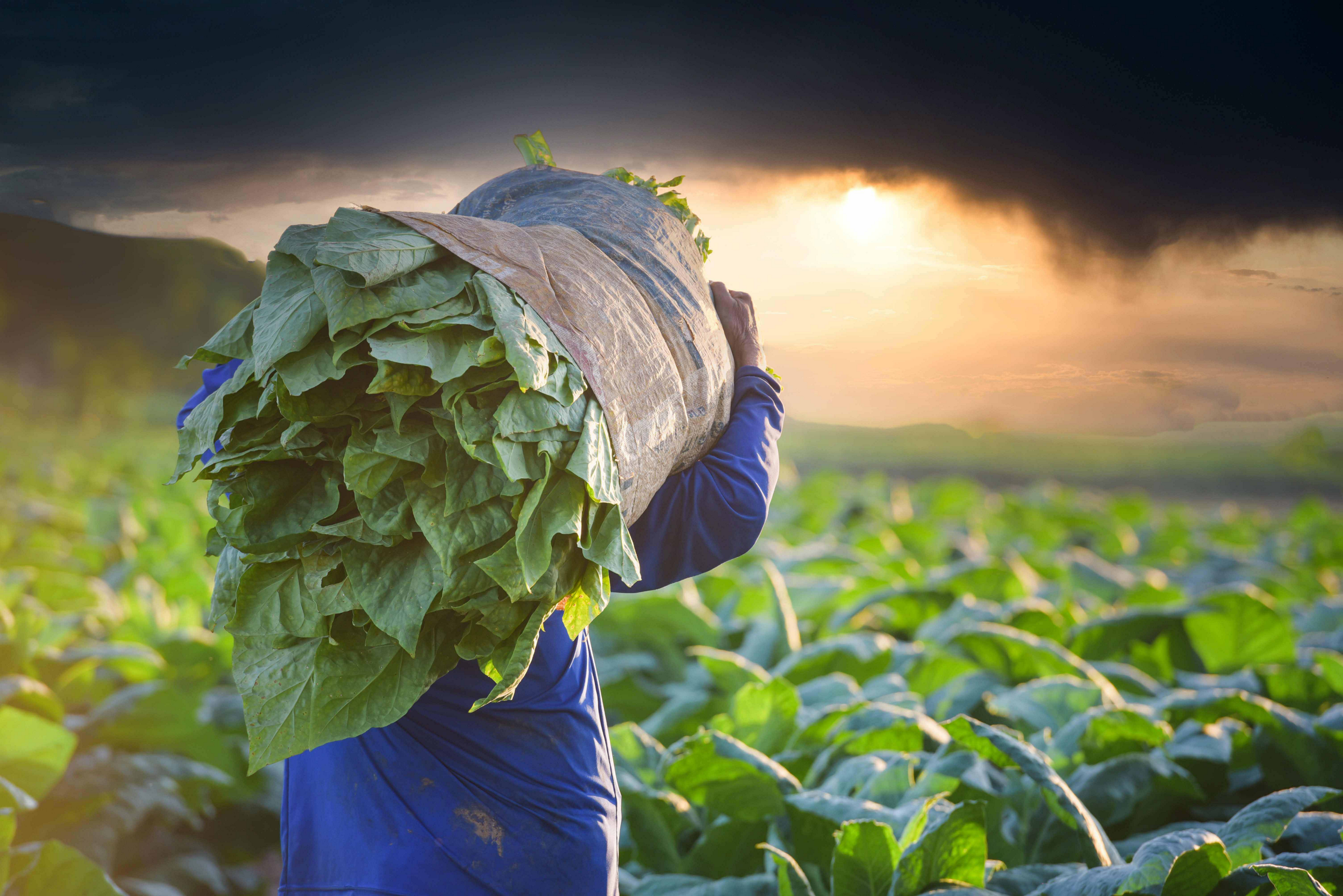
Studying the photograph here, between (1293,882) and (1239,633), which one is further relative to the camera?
(1239,633)

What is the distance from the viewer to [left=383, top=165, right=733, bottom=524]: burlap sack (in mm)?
1002

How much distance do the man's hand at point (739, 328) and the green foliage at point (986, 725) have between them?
34.8 inches

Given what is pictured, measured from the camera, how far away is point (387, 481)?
0.99 metres

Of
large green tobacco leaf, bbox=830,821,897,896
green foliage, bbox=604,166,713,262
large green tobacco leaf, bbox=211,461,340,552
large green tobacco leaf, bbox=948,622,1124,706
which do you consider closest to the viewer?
large green tobacco leaf, bbox=211,461,340,552

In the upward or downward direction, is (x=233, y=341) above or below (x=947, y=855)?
above

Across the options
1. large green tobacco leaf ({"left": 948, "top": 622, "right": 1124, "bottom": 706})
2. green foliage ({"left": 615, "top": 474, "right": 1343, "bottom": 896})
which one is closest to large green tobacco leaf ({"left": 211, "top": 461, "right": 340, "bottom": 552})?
green foliage ({"left": 615, "top": 474, "right": 1343, "bottom": 896})

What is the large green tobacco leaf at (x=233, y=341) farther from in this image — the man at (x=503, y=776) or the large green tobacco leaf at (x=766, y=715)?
the large green tobacco leaf at (x=766, y=715)

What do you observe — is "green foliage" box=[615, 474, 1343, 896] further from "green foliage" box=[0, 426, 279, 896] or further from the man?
"green foliage" box=[0, 426, 279, 896]

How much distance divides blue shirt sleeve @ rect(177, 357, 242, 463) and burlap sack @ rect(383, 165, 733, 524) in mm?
459

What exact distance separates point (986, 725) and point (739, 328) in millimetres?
1165

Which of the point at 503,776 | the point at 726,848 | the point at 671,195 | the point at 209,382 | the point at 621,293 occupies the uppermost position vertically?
the point at 671,195

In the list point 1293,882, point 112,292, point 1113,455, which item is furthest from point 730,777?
point 1113,455

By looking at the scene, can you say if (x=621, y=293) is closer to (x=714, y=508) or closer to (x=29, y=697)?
(x=714, y=508)

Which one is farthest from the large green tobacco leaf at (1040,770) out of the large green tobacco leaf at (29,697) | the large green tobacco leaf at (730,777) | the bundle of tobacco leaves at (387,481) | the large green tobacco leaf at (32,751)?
the large green tobacco leaf at (29,697)
